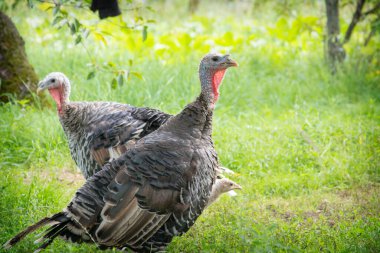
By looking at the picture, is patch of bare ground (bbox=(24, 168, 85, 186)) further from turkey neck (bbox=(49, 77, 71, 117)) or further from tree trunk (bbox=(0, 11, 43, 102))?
tree trunk (bbox=(0, 11, 43, 102))

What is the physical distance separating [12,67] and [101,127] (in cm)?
247

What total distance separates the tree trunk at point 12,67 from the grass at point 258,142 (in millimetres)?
238

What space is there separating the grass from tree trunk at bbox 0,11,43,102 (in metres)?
0.24

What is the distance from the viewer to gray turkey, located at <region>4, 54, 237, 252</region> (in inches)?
147

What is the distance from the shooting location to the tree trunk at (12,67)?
21.8 ft

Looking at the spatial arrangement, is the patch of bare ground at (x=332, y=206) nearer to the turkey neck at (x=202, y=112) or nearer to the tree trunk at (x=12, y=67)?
the turkey neck at (x=202, y=112)

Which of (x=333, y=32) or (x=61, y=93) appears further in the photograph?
(x=333, y=32)

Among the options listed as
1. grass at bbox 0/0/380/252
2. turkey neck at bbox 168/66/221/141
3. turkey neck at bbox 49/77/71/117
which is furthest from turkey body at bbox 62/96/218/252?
turkey neck at bbox 49/77/71/117

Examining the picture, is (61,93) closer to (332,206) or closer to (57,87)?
(57,87)

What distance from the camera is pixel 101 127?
15.5ft

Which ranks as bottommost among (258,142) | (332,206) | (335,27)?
(332,206)

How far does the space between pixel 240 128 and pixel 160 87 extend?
119cm

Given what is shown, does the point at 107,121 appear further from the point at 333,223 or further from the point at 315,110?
the point at 315,110

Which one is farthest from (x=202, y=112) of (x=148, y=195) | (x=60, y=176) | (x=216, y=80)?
(x=60, y=176)
